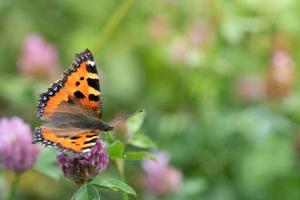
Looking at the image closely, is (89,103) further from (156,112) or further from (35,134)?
(156,112)

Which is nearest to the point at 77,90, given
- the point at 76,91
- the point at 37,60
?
the point at 76,91

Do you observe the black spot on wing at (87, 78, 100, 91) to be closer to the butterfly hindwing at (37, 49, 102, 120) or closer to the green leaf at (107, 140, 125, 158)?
the butterfly hindwing at (37, 49, 102, 120)

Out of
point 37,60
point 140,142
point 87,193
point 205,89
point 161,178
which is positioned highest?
point 205,89

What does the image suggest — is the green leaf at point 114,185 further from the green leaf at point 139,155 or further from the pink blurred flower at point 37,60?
the pink blurred flower at point 37,60

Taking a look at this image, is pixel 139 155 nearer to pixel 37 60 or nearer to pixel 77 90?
pixel 77 90

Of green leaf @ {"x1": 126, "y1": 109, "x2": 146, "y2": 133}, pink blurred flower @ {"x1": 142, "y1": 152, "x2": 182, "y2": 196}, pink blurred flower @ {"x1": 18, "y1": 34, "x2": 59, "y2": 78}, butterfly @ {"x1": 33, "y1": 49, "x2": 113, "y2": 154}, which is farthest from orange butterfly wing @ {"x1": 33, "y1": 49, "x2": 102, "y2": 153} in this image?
pink blurred flower @ {"x1": 18, "y1": 34, "x2": 59, "y2": 78}

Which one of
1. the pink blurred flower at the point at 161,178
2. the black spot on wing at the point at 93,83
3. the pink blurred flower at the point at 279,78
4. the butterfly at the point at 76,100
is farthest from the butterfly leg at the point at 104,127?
the pink blurred flower at the point at 279,78

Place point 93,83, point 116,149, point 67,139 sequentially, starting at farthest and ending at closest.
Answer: point 93,83 → point 116,149 → point 67,139
